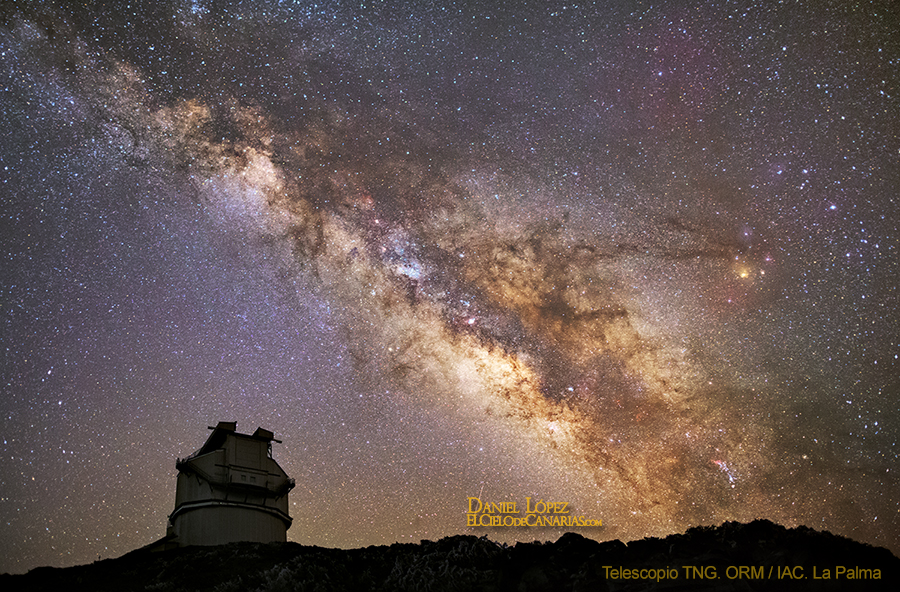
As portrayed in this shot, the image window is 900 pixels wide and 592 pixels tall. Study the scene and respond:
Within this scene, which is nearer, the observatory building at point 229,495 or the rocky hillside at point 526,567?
the rocky hillside at point 526,567

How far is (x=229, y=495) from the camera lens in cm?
2627

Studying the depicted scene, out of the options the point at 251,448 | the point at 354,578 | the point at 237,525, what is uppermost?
the point at 251,448

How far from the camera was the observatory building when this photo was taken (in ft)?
83.9

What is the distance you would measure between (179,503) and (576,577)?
1846 centimetres

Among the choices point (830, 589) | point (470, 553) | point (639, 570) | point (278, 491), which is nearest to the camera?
point (830, 589)

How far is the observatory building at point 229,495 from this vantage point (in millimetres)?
25562

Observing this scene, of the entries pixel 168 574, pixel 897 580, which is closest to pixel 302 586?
pixel 168 574

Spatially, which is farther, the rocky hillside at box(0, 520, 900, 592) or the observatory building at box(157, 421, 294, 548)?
the observatory building at box(157, 421, 294, 548)

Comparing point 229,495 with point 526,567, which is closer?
point 526,567

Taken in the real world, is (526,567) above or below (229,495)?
below

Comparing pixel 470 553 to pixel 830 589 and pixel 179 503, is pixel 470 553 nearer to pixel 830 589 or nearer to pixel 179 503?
pixel 830 589

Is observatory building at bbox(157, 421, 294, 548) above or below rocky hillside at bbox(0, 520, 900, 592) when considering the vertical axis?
above

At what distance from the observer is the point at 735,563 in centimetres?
1806

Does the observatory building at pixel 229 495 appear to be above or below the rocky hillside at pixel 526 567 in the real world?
above
